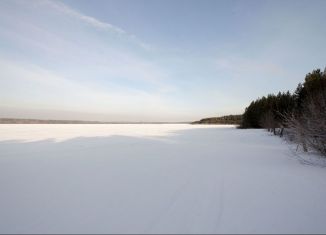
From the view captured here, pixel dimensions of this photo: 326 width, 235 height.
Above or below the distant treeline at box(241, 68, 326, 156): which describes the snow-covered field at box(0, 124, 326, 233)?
below

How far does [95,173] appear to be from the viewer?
16.6 feet

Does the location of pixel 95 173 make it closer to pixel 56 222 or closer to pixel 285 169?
pixel 56 222

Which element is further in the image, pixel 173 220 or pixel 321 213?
Answer: pixel 321 213

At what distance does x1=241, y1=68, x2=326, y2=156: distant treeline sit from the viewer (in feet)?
21.0

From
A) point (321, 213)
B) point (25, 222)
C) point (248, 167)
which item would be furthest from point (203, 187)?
point (25, 222)

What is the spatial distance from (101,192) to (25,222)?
127 cm

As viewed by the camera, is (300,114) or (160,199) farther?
(300,114)

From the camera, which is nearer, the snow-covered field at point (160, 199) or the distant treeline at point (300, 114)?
the snow-covered field at point (160, 199)

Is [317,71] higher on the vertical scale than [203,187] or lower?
higher

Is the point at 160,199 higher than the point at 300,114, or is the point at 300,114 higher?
the point at 300,114

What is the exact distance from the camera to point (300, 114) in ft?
41.7

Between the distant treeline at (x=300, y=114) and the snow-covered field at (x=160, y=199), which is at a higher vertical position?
the distant treeline at (x=300, y=114)

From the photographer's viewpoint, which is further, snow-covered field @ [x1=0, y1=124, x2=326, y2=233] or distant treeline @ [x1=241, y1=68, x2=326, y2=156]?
distant treeline @ [x1=241, y1=68, x2=326, y2=156]

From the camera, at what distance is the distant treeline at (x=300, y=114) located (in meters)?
6.40
